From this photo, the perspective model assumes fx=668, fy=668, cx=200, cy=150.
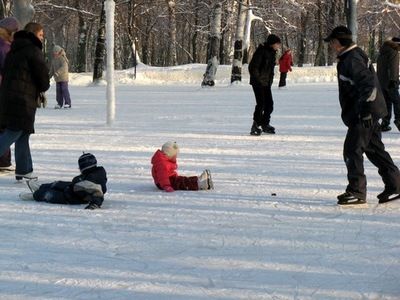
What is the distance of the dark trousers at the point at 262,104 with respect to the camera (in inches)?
430

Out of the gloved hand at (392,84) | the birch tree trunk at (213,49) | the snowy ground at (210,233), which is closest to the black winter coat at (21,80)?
the snowy ground at (210,233)

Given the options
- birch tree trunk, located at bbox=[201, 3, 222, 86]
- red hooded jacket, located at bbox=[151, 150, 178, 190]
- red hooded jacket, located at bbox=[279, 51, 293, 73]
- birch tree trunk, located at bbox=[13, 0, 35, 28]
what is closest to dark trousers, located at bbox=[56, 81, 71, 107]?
birch tree trunk, located at bbox=[13, 0, 35, 28]

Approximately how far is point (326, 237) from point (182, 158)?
13.0 feet

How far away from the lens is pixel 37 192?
6309 mm

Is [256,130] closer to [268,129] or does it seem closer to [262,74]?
[268,129]

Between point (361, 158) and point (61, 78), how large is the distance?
41.5 feet

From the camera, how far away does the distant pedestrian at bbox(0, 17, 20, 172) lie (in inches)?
297

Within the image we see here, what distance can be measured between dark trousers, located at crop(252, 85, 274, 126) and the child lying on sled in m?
5.18

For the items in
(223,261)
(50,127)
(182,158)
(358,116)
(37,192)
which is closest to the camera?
(223,261)

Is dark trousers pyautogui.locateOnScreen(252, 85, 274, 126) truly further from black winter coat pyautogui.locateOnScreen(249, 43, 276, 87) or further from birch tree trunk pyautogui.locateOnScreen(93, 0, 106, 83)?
birch tree trunk pyautogui.locateOnScreen(93, 0, 106, 83)

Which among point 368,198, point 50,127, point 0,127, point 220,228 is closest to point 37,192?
point 0,127

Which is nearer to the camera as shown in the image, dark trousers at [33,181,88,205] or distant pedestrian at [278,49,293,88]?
dark trousers at [33,181,88,205]

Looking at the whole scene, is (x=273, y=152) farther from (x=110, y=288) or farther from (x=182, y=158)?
(x=110, y=288)

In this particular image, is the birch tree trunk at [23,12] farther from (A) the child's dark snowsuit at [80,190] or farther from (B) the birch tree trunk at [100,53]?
(B) the birch tree trunk at [100,53]
